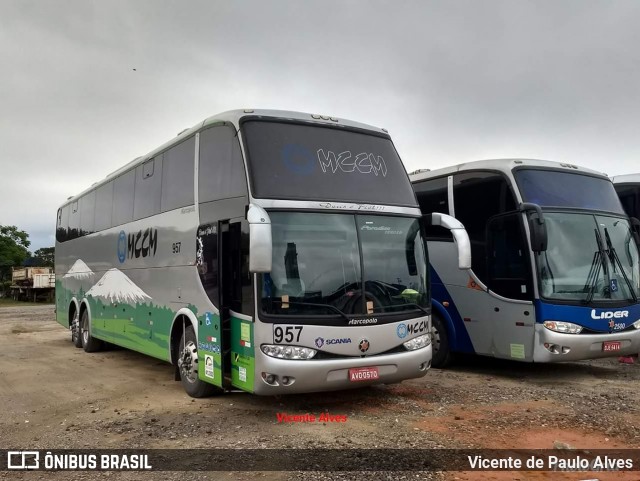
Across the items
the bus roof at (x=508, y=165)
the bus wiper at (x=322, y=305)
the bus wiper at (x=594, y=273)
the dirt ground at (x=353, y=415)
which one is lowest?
the dirt ground at (x=353, y=415)

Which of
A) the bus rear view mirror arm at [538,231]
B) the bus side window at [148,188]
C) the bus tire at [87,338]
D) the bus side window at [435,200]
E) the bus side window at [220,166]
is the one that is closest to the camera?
the bus side window at [220,166]

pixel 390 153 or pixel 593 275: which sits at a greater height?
pixel 390 153

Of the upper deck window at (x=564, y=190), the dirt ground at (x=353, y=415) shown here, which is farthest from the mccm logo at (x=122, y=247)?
the upper deck window at (x=564, y=190)

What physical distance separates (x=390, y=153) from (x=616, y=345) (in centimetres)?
459

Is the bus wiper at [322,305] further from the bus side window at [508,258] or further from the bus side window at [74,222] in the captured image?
the bus side window at [74,222]

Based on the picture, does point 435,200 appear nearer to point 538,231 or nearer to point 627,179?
point 538,231

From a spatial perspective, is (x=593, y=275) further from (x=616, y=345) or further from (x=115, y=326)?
(x=115, y=326)

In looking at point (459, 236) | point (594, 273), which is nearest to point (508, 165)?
point (594, 273)

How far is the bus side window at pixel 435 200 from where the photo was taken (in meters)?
10.4

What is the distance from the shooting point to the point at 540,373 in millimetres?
9734

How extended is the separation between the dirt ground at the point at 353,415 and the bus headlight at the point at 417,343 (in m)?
0.75

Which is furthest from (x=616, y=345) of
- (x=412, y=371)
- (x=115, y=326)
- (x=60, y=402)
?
(x=115, y=326)

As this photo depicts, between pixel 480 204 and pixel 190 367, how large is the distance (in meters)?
5.38

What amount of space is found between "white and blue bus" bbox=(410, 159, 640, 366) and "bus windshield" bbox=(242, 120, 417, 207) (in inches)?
93.0
